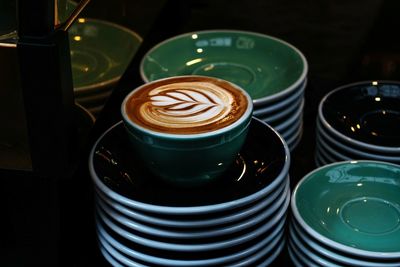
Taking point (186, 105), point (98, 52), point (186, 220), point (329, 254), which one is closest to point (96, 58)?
point (98, 52)

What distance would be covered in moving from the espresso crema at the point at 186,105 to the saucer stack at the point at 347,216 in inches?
5.5

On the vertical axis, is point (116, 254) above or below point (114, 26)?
below

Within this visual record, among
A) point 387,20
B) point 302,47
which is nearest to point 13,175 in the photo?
point 302,47

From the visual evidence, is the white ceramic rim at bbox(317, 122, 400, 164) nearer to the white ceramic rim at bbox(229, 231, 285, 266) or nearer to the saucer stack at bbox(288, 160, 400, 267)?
the saucer stack at bbox(288, 160, 400, 267)

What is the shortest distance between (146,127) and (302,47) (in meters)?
0.64

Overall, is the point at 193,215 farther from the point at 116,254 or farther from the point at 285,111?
the point at 285,111

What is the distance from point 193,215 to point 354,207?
0.23m

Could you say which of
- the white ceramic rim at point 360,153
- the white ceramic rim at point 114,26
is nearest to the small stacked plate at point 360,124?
the white ceramic rim at point 360,153

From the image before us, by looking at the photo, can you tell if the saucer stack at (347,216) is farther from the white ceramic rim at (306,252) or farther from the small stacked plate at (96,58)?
the small stacked plate at (96,58)

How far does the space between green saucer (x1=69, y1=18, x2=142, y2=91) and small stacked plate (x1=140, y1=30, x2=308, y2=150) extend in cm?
4

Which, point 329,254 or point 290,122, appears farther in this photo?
point 290,122

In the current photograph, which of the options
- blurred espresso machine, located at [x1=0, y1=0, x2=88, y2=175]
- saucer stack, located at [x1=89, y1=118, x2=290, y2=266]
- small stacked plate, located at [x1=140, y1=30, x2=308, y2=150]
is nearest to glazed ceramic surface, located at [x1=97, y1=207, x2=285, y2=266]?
saucer stack, located at [x1=89, y1=118, x2=290, y2=266]

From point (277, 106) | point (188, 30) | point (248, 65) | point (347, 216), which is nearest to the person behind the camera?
point (347, 216)

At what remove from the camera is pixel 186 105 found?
2.45 feet
